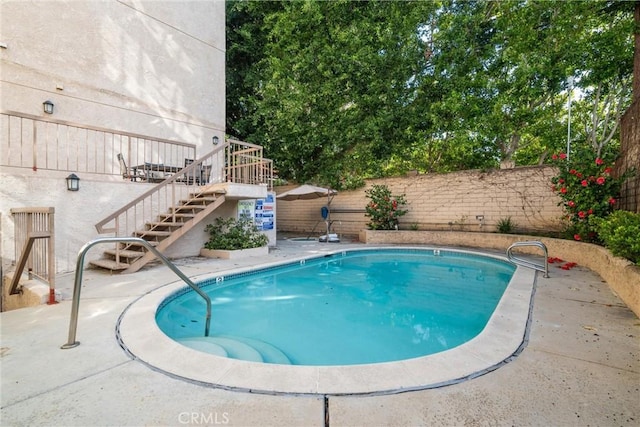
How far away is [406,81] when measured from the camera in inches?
442

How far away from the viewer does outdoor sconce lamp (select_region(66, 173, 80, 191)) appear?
16.7 feet

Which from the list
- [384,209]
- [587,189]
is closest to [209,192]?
[384,209]

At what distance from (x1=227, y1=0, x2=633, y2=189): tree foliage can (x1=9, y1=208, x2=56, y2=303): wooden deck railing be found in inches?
311

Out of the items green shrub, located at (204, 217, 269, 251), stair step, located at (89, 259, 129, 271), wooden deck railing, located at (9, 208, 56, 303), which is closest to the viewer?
wooden deck railing, located at (9, 208, 56, 303)

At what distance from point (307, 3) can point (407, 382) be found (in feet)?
38.9

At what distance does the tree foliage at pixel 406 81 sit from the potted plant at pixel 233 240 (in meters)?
4.87

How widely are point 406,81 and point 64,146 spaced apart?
1056 centimetres

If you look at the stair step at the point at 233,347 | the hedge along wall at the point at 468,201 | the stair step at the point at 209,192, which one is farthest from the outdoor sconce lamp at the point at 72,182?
the hedge along wall at the point at 468,201

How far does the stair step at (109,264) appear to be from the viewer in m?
4.95

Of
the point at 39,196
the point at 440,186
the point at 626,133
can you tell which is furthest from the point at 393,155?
the point at 39,196

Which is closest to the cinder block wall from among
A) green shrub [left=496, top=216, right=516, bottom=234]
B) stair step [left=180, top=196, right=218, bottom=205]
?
green shrub [left=496, top=216, right=516, bottom=234]

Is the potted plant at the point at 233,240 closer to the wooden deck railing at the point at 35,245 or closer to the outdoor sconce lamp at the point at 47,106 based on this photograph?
the wooden deck railing at the point at 35,245

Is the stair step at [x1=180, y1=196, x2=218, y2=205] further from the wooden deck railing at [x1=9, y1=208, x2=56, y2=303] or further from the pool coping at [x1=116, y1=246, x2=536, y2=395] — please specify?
the pool coping at [x1=116, y1=246, x2=536, y2=395]

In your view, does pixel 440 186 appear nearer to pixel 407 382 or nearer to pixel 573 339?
pixel 573 339
